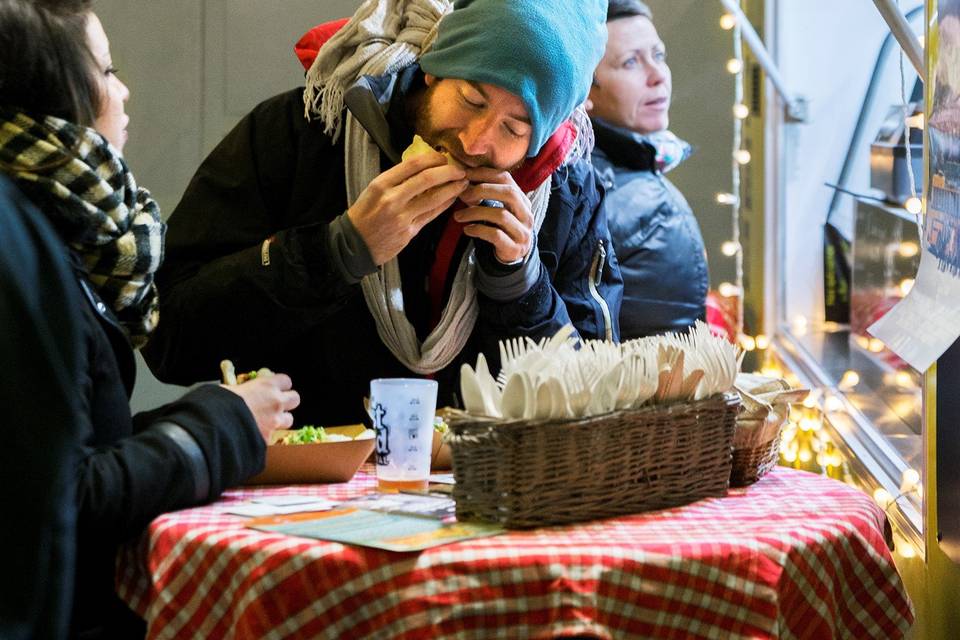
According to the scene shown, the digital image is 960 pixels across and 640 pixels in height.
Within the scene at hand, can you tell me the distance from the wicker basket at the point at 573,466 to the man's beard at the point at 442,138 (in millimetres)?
637

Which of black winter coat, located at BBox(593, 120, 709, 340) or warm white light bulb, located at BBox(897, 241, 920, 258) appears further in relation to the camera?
black winter coat, located at BBox(593, 120, 709, 340)

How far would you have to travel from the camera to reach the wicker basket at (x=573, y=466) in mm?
1629

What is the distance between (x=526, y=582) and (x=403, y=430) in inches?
17.9

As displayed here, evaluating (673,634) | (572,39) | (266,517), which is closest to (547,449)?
(673,634)

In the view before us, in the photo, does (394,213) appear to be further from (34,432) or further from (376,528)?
(34,432)

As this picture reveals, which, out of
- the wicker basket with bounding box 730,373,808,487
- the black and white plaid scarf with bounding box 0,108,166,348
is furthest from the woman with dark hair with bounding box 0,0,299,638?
the wicker basket with bounding box 730,373,808,487

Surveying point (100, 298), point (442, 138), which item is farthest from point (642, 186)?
point (100, 298)

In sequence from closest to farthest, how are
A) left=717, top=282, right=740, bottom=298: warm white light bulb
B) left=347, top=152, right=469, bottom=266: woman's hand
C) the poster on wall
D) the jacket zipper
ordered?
1. left=347, top=152, right=469, bottom=266: woman's hand
2. the poster on wall
3. the jacket zipper
4. left=717, top=282, right=740, bottom=298: warm white light bulb

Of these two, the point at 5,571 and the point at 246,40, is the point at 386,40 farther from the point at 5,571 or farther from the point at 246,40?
the point at 246,40

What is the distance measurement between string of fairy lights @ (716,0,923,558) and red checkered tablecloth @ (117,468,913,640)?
0.45 m

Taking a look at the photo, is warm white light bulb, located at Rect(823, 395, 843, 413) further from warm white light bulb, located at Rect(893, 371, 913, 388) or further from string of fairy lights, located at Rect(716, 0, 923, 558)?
warm white light bulb, located at Rect(893, 371, 913, 388)

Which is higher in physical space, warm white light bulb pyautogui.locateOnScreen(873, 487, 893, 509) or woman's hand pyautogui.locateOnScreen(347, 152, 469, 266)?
woman's hand pyautogui.locateOnScreen(347, 152, 469, 266)

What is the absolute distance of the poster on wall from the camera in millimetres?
2324

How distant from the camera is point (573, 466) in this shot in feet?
5.46
